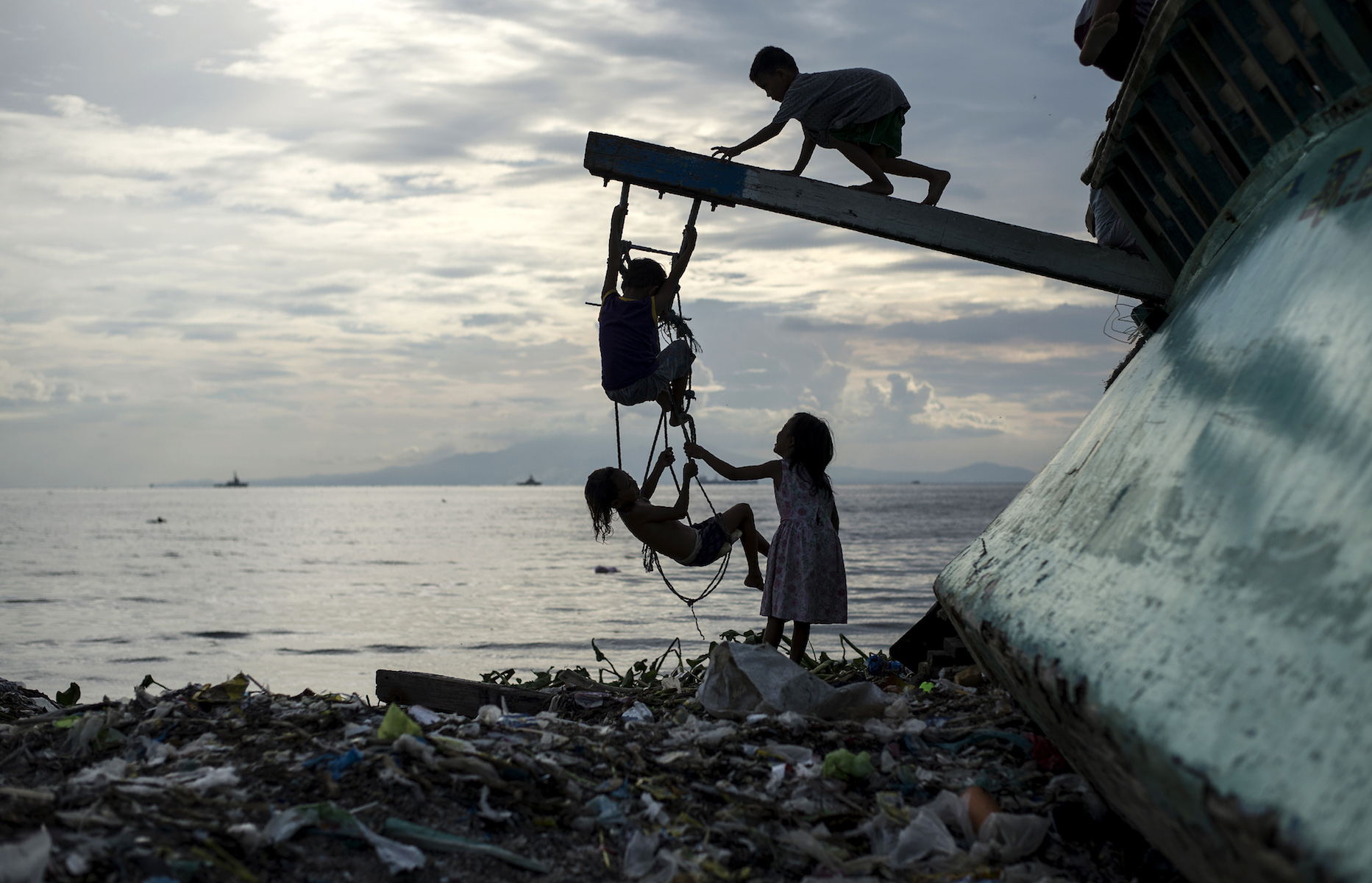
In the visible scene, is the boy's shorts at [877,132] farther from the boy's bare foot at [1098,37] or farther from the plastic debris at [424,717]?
the plastic debris at [424,717]

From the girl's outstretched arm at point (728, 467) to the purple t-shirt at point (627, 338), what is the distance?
1.89 ft

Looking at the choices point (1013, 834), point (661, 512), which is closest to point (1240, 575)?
point (1013, 834)

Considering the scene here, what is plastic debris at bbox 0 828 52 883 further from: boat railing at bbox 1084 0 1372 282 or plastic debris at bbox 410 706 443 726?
boat railing at bbox 1084 0 1372 282

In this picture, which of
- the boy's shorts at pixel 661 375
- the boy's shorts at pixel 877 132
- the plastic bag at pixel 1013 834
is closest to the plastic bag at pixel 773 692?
the plastic bag at pixel 1013 834

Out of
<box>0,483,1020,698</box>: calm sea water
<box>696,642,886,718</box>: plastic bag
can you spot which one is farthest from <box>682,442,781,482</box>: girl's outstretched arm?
<box>0,483,1020,698</box>: calm sea water

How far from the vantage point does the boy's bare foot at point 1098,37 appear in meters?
5.00

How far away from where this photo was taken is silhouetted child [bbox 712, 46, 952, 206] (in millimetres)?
5742

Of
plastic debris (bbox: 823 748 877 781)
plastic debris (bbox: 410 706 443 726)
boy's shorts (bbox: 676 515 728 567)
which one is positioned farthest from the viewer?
boy's shorts (bbox: 676 515 728 567)

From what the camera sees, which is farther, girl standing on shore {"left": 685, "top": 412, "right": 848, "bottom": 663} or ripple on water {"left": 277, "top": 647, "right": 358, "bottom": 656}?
ripple on water {"left": 277, "top": 647, "right": 358, "bottom": 656}

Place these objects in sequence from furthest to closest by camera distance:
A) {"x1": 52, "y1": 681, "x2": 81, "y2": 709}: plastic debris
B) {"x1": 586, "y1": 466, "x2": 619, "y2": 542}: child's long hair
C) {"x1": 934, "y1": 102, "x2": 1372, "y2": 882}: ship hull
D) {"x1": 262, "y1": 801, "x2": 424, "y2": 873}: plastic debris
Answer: {"x1": 586, "y1": 466, "x2": 619, "y2": 542}: child's long hair → {"x1": 52, "y1": 681, "x2": 81, "y2": 709}: plastic debris → {"x1": 262, "y1": 801, "x2": 424, "y2": 873}: plastic debris → {"x1": 934, "y1": 102, "x2": 1372, "y2": 882}: ship hull

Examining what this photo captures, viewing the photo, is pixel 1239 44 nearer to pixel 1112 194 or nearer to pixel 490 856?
pixel 1112 194

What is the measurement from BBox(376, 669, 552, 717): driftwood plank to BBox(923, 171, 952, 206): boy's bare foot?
145 inches

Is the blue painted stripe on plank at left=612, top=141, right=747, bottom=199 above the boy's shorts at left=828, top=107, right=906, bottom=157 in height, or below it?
below

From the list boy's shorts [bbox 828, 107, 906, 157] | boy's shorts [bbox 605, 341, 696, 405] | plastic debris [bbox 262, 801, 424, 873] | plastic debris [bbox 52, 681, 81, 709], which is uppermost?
boy's shorts [bbox 828, 107, 906, 157]
